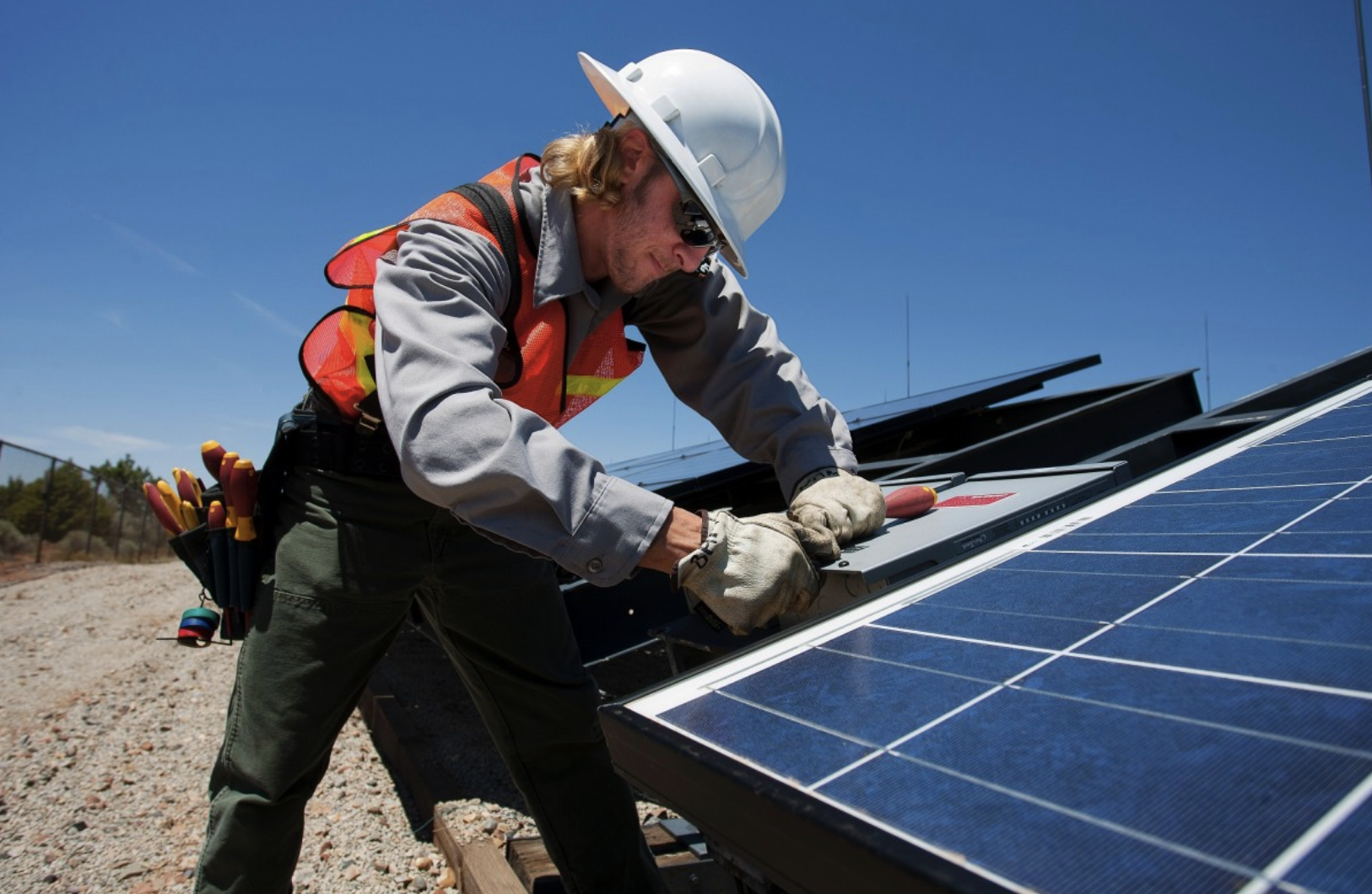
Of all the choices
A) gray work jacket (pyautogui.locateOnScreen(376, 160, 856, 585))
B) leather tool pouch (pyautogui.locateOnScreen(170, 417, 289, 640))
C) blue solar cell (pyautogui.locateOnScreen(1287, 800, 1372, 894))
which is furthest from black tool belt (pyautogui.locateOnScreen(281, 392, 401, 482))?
blue solar cell (pyautogui.locateOnScreen(1287, 800, 1372, 894))

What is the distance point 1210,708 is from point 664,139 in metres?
1.80

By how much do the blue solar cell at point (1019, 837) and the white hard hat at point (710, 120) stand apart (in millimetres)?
1665

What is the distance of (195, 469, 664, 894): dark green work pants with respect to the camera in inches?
80.4

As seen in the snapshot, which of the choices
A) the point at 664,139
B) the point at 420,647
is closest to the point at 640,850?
the point at 664,139

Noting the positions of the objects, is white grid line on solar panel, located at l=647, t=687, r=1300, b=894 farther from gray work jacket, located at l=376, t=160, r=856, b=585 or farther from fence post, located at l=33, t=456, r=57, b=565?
fence post, located at l=33, t=456, r=57, b=565

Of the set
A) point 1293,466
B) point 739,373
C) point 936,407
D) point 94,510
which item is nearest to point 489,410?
point 739,373

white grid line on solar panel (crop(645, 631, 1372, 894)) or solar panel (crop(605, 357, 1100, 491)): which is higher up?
solar panel (crop(605, 357, 1100, 491))

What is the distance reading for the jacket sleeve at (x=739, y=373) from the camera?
2.57 metres

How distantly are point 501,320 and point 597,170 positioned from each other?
493 mm

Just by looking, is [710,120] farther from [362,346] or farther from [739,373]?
[362,346]

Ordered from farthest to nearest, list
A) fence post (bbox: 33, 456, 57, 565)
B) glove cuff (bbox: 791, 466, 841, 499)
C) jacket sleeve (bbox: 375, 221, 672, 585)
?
fence post (bbox: 33, 456, 57, 565) < glove cuff (bbox: 791, 466, 841, 499) < jacket sleeve (bbox: 375, 221, 672, 585)

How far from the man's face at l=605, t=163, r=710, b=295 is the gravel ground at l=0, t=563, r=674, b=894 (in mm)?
2233

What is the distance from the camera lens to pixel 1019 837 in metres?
0.71

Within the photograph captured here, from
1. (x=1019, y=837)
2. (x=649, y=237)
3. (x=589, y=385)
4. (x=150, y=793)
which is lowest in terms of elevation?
(x=150, y=793)
